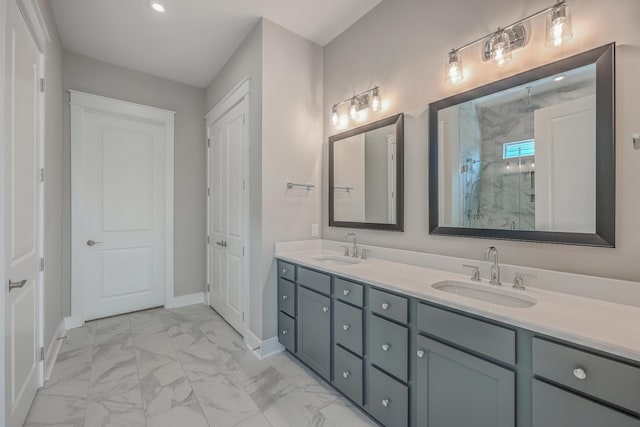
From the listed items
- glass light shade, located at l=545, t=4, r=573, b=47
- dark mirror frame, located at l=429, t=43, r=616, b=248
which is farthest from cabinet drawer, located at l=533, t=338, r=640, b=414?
glass light shade, located at l=545, t=4, r=573, b=47

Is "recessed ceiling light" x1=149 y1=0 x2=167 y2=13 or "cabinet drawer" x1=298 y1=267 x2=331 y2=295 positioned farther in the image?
"recessed ceiling light" x1=149 y1=0 x2=167 y2=13

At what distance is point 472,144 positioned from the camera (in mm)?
1719

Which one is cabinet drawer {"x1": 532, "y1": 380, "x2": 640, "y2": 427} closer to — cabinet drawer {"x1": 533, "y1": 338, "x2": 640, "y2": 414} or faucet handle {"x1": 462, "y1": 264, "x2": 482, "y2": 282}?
cabinet drawer {"x1": 533, "y1": 338, "x2": 640, "y2": 414}

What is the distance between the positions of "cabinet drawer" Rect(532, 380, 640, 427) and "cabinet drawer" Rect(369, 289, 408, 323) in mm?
570

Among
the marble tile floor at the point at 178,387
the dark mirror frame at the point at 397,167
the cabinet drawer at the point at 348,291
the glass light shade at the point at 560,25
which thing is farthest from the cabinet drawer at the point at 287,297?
the glass light shade at the point at 560,25

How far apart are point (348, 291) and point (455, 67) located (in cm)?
153

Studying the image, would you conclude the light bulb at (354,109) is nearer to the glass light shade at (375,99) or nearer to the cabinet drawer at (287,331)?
the glass light shade at (375,99)

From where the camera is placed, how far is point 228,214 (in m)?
3.11

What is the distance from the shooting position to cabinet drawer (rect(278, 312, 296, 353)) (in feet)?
7.49

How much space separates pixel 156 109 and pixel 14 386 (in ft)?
9.63

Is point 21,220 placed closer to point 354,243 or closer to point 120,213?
point 120,213

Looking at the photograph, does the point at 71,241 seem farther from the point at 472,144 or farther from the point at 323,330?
the point at 472,144

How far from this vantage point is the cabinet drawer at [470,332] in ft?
3.56

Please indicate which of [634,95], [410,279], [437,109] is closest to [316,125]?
[437,109]
